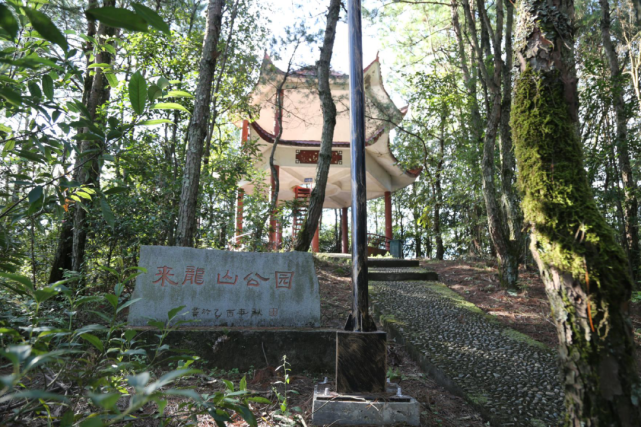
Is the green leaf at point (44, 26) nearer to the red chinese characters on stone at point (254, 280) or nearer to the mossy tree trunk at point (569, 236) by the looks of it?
the mossy tree trunk at point (569, 236)

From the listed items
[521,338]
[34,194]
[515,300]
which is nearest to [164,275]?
[34,194]

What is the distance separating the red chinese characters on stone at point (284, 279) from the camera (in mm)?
4066

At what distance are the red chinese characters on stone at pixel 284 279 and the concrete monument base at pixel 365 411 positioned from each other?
171 cm

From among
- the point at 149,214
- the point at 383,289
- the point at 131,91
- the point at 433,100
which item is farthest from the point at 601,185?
the point at 131,91

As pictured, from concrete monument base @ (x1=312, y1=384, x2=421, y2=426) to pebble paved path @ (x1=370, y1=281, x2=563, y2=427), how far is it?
703 mm

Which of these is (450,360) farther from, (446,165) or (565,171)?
(446,165)

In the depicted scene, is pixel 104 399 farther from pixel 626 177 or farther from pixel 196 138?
pixel 626 177

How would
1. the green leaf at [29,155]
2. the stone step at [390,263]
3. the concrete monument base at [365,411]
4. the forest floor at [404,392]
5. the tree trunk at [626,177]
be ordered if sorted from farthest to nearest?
the stone step at [390,263]
the tree trunk at [626,177]
the forest floor at [404,392]
the concrete monument base at [365,411]
the green leaf at [29,155]

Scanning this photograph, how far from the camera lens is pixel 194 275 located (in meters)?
3.97

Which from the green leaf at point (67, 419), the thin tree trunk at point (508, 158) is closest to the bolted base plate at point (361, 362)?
the green leaf at point (67, 419)

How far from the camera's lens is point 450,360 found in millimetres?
3752

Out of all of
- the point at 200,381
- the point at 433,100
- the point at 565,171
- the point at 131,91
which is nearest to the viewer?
the point at 131,91

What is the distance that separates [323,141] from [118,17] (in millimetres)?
5537

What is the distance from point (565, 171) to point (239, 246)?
20.2 ft
